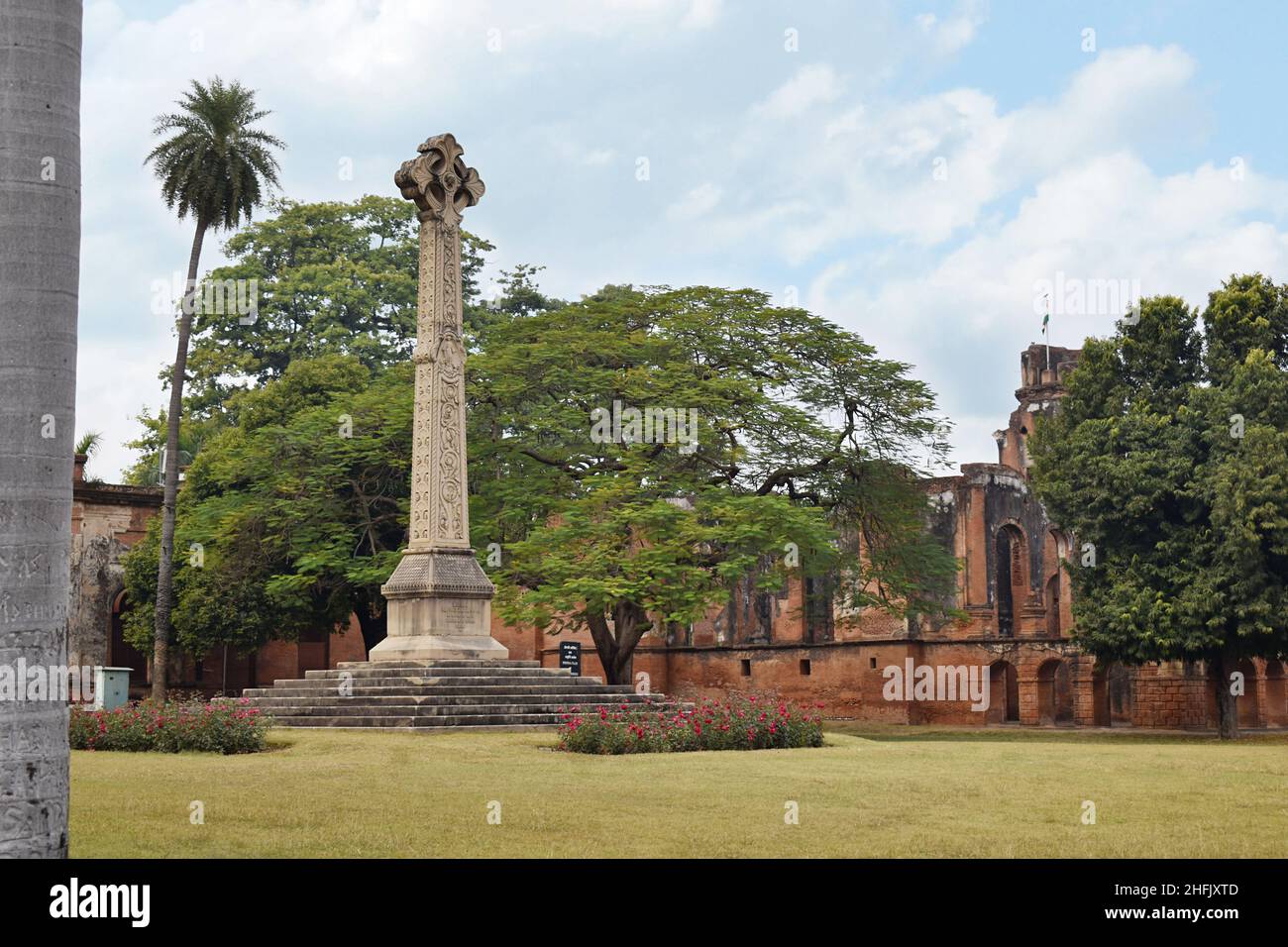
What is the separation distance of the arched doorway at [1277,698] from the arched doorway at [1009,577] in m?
7.71

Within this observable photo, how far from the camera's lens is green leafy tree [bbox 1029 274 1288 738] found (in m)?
26.0

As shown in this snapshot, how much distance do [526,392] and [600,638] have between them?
5.16 meters

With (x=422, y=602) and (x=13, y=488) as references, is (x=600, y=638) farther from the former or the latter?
(x=13, y=488)

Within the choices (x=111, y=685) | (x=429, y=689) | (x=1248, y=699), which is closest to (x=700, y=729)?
(x=429, y=689)

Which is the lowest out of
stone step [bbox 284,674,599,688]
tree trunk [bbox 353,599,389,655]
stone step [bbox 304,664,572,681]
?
stone step [bbox 284,674,599,688]

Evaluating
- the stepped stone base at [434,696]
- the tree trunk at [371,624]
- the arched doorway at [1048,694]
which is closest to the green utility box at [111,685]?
the stepped stone base at [434,696]

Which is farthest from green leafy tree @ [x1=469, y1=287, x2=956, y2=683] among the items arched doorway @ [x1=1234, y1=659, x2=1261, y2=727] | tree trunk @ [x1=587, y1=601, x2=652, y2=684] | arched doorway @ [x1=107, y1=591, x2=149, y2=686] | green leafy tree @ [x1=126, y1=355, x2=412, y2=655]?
arched doorway @ [x1=107, y1=591, x2=149, y2=686]

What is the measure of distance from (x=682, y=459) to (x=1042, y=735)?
31.4ft

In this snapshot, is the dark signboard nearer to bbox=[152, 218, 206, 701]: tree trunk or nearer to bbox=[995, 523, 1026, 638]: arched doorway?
bbox=[152, 218, 206, 701]: tree trunk

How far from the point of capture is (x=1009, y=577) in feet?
134

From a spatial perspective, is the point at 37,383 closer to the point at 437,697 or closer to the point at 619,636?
the point at 437,697

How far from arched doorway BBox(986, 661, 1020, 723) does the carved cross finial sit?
1952 cm

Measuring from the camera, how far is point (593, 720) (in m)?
17.3
